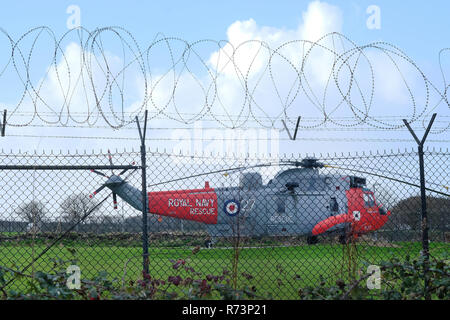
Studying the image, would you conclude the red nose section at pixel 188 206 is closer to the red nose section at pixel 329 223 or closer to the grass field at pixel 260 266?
the grass field at pixel 260 266

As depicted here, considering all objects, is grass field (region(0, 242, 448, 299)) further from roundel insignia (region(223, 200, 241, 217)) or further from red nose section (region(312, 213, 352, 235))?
roundel insignia (region(223, 200, 241, 217))

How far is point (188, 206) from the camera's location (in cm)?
1420

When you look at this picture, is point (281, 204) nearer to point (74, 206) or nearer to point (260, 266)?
point (260, 266)

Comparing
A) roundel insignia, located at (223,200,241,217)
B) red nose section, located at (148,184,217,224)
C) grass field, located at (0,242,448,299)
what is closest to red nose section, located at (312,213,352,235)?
grass field, located at (0,242,448,299)

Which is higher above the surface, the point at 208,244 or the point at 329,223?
the point at 329,223

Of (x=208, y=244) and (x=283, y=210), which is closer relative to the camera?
(x=208, y=244)

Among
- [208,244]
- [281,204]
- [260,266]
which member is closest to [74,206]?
[260,266]

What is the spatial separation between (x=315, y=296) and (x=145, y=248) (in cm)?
200

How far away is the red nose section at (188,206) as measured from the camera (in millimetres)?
13180

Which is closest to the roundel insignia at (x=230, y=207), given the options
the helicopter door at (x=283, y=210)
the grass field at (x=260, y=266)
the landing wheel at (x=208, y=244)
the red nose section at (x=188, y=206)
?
the red nose section at (x=188, y=206)
